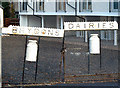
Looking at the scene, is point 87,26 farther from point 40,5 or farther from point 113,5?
point 40,5

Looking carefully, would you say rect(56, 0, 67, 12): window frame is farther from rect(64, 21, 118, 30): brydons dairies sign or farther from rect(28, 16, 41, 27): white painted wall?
rect(64, 21, 118, 30): brydons dairies sign

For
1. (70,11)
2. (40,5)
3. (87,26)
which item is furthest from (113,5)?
(87,26)

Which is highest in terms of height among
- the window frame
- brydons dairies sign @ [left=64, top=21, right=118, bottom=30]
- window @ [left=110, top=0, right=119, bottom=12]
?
the window frame

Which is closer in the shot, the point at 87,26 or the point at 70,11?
the point at 87,26

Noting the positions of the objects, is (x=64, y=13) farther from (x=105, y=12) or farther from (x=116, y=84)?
(x=116, y=84)

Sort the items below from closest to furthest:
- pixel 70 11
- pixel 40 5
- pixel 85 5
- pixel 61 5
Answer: pixel 85 5 < pixel 70 11 < pixel 61 5 < pixel 40 5

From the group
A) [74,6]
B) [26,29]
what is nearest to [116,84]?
[26,29]

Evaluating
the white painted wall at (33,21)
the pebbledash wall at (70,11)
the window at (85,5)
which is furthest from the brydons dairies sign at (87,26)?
the white painted wall at (33,21)

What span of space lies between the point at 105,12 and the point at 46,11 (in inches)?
298

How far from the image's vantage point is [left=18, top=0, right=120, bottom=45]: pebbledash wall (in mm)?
21859

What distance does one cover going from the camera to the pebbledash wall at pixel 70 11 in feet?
71.7

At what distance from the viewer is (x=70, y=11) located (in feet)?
82.9

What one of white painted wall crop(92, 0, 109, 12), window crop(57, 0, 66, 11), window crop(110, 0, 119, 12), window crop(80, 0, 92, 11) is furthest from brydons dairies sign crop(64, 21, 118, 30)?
window crop(57, 0, 66, 11)

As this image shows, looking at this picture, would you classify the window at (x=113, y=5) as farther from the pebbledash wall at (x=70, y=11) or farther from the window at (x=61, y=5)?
the window at (x=61, y=5)
